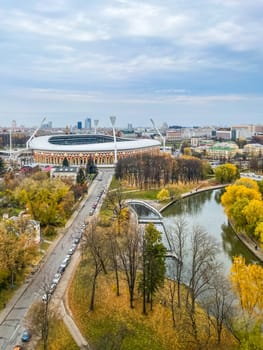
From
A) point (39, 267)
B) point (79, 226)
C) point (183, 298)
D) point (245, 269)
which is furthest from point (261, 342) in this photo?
point (79, 226)

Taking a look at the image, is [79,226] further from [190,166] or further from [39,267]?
[190,166]

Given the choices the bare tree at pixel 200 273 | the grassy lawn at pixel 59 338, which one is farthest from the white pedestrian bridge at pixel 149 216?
the grassy lawn at pixel 59 338

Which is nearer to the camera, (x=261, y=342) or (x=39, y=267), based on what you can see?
(x=261, y=342)

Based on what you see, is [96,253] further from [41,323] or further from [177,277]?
[41,323]

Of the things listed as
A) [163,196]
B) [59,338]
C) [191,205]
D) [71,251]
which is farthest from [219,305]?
[191,205]

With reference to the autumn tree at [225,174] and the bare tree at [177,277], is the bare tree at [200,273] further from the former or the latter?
the autumn tree at [225,174]
